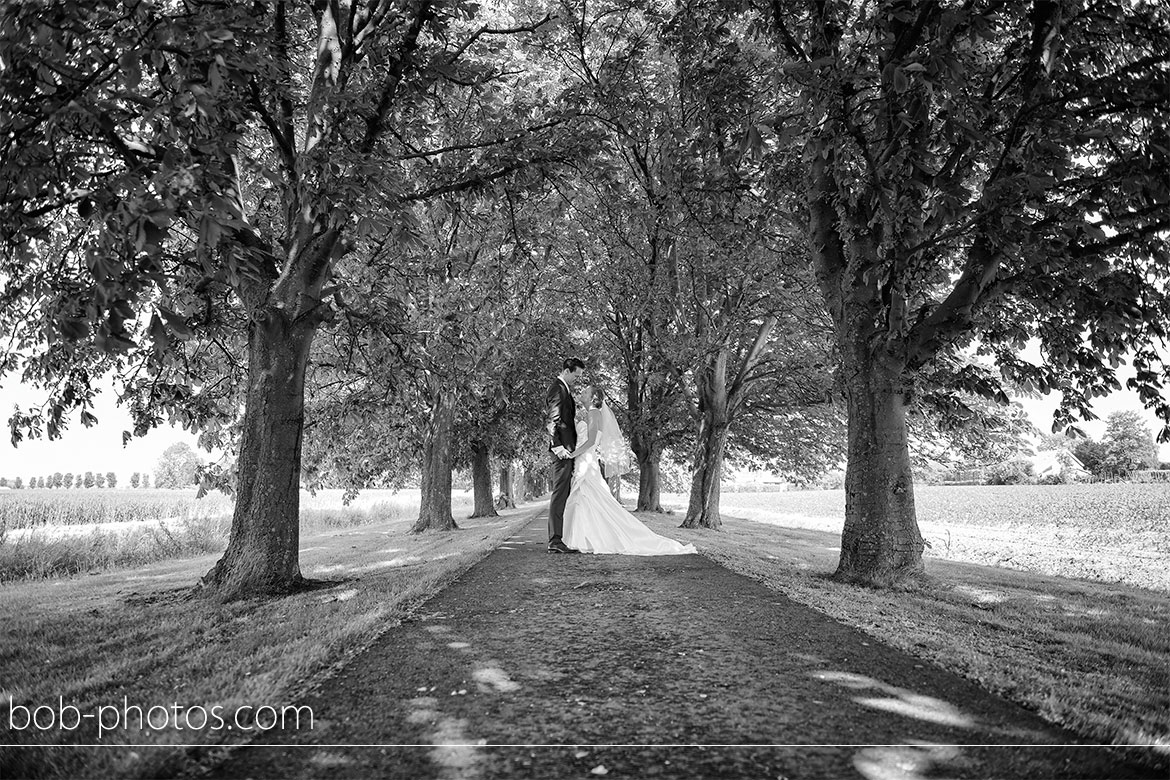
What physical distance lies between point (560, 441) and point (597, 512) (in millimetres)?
1394

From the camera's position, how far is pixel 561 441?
388 inches

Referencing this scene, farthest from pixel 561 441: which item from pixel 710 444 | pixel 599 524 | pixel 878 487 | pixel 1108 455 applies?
pixel 1108 455

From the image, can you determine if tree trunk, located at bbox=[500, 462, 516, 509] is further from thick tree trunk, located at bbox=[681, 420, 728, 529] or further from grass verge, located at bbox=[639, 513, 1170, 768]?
grass verge, located at bbox=[639, 513, 1170, 768]

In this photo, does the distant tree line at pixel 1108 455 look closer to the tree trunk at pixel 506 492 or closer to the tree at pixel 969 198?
the tree trunk at pixel 506 492

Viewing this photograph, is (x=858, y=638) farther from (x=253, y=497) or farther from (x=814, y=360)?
(x=814, y=360)

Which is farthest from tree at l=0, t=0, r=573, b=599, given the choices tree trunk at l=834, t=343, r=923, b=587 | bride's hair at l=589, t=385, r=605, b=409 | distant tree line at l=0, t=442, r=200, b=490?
distant tree line at l=0, t=442, r=200, b=490

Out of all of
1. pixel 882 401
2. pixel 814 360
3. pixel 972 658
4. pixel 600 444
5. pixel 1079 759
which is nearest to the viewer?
pixel 1079 759

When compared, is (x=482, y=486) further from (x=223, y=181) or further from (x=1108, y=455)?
(x=1108, y=455)

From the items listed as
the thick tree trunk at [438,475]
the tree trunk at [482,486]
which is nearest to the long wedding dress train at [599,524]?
the thick tree trunk at [438,475]

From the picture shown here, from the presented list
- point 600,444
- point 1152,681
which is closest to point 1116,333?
point 1152,681

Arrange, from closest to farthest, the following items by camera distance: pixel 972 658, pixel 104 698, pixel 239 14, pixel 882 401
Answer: pixel 104 698
pixel 972 658
pixel 239 14
pixel 882 401

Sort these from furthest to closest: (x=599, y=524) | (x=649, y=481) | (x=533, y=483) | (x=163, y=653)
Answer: (x=533, y=483) → (x=649, y=481) → (x=599, y=524) → (x=163, y=653)

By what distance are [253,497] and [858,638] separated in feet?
21.3

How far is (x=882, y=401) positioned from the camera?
24.1ft
